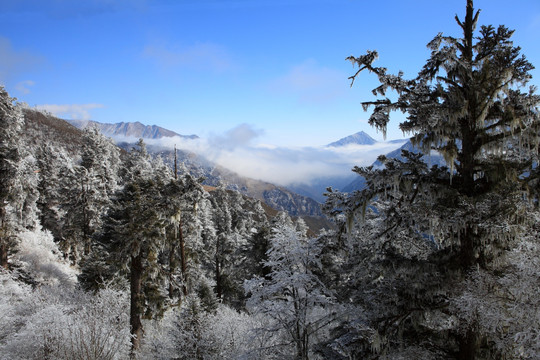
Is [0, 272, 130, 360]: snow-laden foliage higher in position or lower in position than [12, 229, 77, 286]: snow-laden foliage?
higher

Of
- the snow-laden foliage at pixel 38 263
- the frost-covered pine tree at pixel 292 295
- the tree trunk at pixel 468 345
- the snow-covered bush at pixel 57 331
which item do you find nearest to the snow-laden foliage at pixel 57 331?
the snow-covered bush at pixel 57 331

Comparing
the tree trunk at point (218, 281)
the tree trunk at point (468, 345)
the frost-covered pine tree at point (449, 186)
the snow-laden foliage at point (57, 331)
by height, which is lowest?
the tree trunk at point (218, 281)

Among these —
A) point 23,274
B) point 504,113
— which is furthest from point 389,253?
point 23,274

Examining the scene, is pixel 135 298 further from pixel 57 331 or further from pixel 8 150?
pixel 8 150

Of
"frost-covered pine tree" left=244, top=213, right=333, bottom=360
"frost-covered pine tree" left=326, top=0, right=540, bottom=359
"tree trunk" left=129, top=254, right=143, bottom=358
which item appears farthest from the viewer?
"tree trunk" left=129, top=254, right=143, bottom=358

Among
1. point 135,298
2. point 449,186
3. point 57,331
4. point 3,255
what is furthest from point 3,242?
point 449,186

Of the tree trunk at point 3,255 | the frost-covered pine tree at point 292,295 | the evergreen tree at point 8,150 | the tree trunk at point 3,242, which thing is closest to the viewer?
the frost-covered pine tree at point 292,295

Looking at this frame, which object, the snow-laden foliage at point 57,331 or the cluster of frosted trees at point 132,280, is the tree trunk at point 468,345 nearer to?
the cluster of frosted trees at point 132,280

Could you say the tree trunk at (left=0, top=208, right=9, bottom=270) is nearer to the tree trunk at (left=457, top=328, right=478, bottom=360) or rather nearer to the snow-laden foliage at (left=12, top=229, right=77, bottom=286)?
the snow-laden foliage at (left=12, top=229, right=77, bottom=286)

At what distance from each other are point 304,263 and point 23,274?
26.0 m

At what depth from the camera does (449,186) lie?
710cm

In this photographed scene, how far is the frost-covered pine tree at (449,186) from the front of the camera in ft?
21.2

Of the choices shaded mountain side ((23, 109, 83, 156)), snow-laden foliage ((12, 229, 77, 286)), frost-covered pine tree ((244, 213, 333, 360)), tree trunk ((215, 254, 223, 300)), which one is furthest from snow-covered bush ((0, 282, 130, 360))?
shaded mountain side ((23, 109, 83, 156))

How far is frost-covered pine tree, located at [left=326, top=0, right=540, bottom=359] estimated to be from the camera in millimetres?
6457
